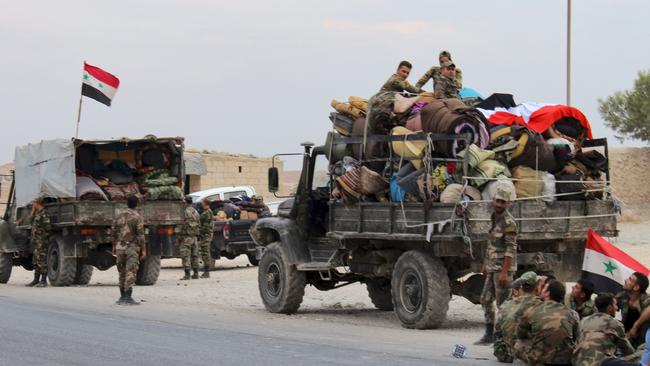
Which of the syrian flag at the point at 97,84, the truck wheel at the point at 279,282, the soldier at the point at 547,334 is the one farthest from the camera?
the syrian flag at the point at 97,84

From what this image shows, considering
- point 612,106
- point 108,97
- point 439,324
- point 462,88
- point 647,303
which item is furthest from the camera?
point 612,106

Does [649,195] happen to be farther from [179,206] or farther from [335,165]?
[335,165]

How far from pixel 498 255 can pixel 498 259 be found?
0.05m

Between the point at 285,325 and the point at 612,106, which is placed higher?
the point at 612,106

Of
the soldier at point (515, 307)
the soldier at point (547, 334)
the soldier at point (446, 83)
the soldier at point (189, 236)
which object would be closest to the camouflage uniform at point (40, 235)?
the soldier at point (189, 236)

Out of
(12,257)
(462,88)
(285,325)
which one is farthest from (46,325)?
(12,257)

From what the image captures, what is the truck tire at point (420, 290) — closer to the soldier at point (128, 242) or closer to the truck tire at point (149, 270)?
the soldier at point (128, 242)

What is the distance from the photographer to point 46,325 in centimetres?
1414

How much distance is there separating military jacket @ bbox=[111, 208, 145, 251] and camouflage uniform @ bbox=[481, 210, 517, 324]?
7.03 metres

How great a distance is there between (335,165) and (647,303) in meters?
6.44

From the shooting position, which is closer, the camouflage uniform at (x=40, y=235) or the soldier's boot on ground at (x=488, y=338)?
the soldier's boot on ground at (x=488, y=338)

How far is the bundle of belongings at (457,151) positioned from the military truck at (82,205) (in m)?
7.54

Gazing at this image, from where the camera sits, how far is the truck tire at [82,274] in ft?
74.4

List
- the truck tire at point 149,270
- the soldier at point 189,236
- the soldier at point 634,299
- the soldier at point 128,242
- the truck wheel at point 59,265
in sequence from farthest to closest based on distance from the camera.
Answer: the soldier at point 189,236 < the truck tire at point 149,270 < the truck wheel at point 59,265 < the soldier at point 128,242 < the soldier at point 634,299
